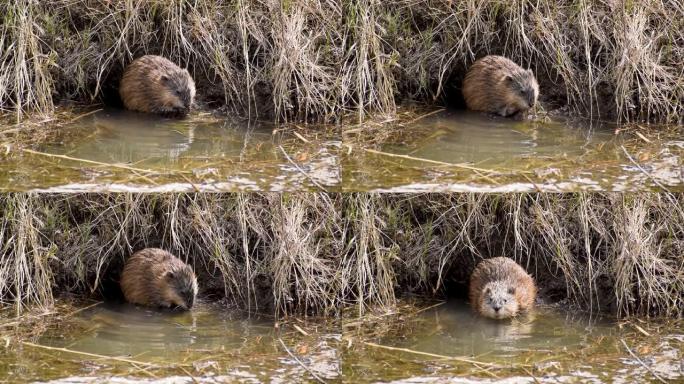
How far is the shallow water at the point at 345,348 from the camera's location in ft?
23.4

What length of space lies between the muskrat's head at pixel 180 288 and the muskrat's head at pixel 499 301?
2.24m

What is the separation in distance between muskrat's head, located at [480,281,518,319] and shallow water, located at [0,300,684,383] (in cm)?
8

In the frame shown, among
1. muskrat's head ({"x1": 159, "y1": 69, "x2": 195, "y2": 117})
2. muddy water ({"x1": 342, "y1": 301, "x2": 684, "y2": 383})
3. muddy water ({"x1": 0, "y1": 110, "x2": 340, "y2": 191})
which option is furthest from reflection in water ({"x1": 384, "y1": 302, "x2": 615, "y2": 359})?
muskrat's head ({"x1": 159, "y1": 69, "x2": 195, "y2": 117})

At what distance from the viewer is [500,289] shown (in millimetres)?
8203

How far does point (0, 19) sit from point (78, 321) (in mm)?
2822

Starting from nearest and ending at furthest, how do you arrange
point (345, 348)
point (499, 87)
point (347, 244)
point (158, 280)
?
point (345, 348) → point (158, 280) → point (347, 244) → point (499, 87)

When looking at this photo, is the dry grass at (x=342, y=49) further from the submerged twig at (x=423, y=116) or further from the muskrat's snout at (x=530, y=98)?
the muskrat's snout at (x=530, y=98)

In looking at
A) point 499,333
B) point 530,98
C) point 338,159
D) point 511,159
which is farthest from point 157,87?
point 499,333

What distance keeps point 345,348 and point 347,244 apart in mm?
1102

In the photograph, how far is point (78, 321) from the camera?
26.1ft

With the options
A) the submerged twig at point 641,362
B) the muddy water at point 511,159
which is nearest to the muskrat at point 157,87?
the muddy water at point 511,159

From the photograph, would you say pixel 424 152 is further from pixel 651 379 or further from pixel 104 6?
pixel 104 6

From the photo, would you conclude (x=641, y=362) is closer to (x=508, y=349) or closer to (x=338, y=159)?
(x=508, y=349)

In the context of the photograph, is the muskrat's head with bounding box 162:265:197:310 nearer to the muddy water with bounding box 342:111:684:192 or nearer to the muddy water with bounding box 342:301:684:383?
the muddy water with bounding box 342:301:684:383
